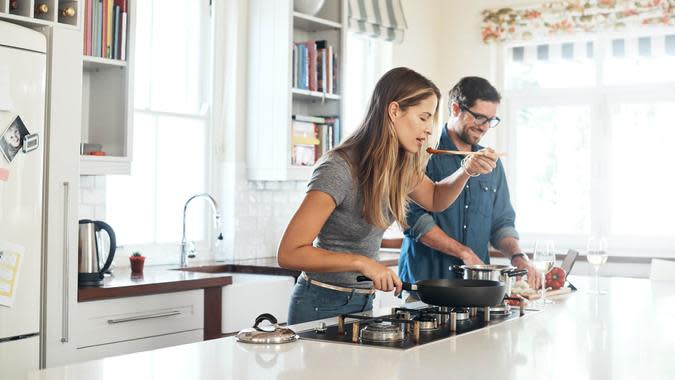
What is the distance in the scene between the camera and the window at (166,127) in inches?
181

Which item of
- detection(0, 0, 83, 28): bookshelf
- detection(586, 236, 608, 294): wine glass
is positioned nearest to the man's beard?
detection(586, 236, 608, 294): wine glass

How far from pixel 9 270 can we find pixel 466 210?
178 centimetres

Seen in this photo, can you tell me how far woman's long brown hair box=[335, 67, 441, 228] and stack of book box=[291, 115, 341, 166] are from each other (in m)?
2.42

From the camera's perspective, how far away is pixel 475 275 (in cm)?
279

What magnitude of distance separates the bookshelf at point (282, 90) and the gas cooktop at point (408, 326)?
8.11 ft

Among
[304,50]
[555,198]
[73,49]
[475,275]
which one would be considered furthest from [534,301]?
[555,198]

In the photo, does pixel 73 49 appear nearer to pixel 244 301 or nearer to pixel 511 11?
pixel 244 301

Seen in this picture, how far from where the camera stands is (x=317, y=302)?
268 centimetres

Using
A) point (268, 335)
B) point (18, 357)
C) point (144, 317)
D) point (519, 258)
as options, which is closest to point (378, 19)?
point (519, 258)

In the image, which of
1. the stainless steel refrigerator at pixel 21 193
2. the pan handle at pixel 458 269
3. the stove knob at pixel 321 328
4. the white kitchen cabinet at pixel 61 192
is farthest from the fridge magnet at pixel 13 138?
the pan handle at pixel 458 269

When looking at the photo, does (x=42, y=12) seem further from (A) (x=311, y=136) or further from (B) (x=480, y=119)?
(A) (x=311, y=136)

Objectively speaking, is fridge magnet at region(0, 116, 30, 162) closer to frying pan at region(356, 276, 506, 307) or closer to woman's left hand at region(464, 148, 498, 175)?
frying pan at region(356, 276, 506, 307)

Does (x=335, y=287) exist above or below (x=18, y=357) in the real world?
above

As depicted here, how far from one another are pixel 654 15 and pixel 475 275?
4.32 metres
